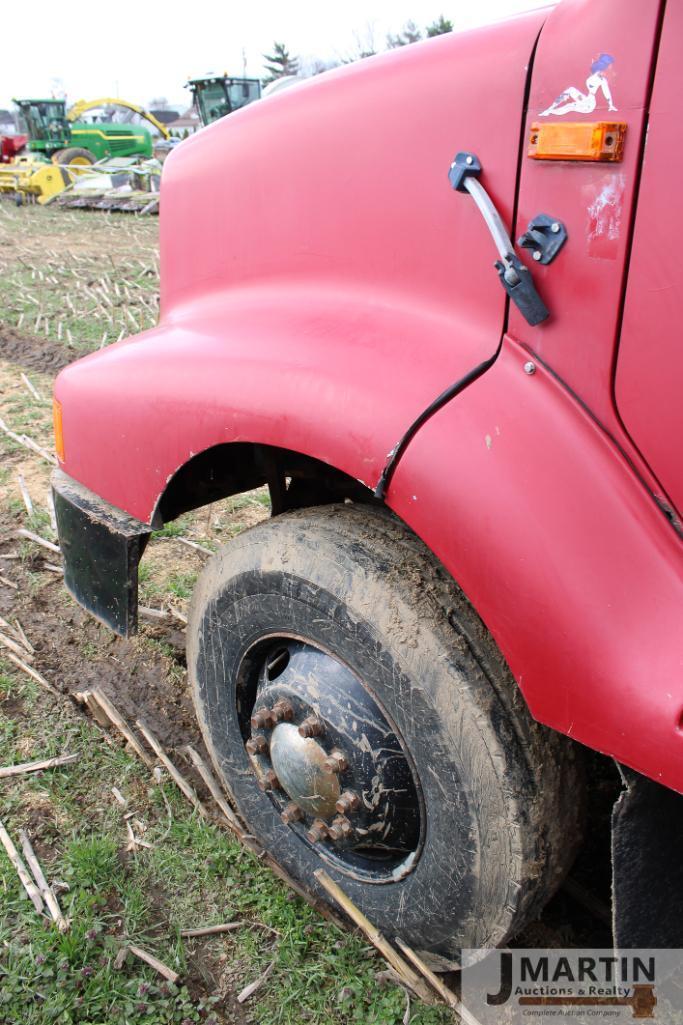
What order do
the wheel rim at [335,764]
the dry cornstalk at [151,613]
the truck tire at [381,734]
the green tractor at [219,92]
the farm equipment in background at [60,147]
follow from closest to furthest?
the truck tire at [381,734] → the wheel rim at [335,764] → the dry cornstalk at [151,613] → the green tractor at [219,92] → the farm equipment in background at [60,147]

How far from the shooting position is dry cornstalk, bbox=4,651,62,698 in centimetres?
303

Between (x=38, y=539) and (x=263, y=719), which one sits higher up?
(x=263, y=719)

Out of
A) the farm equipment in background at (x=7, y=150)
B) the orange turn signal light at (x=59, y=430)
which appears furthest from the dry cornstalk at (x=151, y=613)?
the farm equipment in background at (x=7, y=150)

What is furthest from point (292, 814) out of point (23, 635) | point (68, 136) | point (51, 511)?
point (68, 136)

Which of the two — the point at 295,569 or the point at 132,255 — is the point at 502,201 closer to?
the point at 295,569

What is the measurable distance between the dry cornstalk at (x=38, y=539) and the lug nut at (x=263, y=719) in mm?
2272

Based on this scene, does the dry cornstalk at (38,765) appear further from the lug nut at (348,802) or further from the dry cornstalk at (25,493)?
the dry cornstalk at (25,493)

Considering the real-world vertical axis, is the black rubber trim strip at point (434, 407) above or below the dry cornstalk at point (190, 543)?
above

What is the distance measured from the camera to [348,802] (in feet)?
6.11

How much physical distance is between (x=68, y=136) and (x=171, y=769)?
2638 cm

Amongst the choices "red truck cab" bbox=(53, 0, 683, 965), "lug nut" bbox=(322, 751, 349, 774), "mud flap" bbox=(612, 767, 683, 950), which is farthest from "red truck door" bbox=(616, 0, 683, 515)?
"lug nut" bbox=(322, 751, 349, 774)

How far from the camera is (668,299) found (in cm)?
126

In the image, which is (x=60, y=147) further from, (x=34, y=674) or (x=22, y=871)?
(x=22, y=871)

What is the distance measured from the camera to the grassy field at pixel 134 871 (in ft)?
6.56
